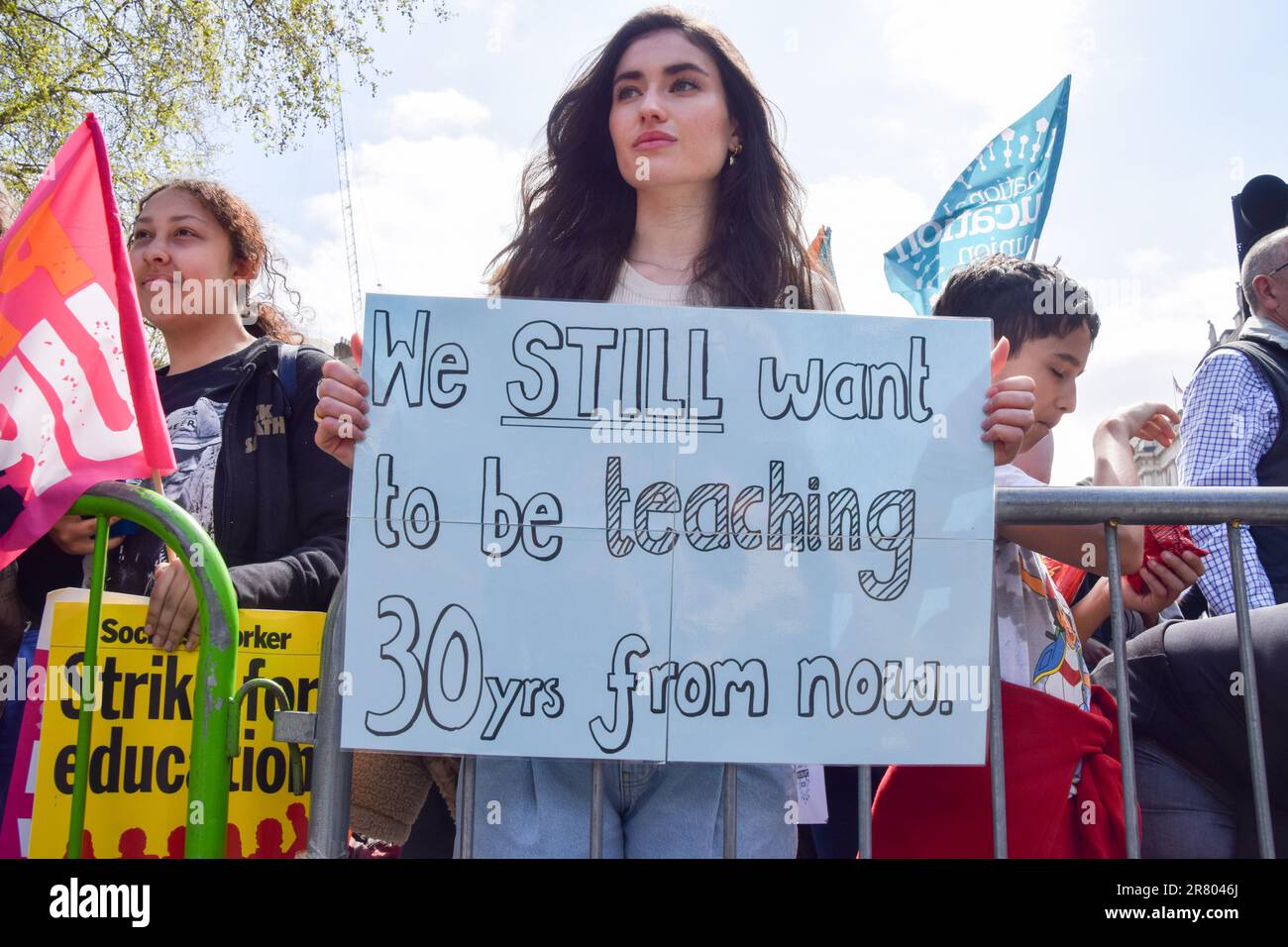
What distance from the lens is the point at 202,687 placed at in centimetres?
215

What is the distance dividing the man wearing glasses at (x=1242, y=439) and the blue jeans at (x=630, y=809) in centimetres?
158

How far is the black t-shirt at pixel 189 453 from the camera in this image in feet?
8.71

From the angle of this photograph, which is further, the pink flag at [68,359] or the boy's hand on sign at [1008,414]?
the pink flag at [68,359]

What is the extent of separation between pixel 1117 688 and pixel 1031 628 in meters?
0.27

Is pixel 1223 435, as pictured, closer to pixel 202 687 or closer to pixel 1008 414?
pixel 1008 414

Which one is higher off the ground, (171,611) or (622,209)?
(622,209)

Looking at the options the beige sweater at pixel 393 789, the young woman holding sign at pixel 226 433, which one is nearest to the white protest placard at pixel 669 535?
the beige sweater at pixel 393 789

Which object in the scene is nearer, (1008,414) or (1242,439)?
(1008,414)

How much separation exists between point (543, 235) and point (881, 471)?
111 centimetres

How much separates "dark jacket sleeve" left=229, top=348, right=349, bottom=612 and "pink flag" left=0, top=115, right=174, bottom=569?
33cm

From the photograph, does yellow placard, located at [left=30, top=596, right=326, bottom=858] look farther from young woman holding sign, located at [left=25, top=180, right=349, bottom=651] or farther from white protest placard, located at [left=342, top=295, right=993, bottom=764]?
white protest placard, located at [left=342, top=295, right=993, bottom=764]

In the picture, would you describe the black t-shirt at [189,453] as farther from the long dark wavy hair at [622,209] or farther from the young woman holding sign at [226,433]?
the long dark wavy hair at [622,209]

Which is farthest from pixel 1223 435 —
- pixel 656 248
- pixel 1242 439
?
pixel 656 248
